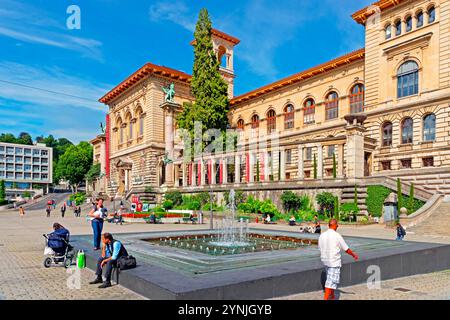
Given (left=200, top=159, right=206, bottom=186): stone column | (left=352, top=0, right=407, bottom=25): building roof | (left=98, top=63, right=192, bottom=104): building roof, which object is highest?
(left=352, top=0, right=407, bottom=25): building roof

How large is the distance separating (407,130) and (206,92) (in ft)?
72.4

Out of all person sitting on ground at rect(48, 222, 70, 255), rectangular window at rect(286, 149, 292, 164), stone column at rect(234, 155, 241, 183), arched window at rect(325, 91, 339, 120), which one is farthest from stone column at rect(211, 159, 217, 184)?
person sitting on ground at rect(48, 222, 70, 255)

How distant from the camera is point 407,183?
27.6m

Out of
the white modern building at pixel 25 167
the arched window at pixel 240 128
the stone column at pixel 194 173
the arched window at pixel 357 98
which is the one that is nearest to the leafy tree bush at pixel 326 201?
the arched window at pixel 357 98

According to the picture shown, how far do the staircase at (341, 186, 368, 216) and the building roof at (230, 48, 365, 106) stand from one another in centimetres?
1774

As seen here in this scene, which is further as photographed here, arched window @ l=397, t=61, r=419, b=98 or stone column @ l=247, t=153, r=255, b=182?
stone column @ l=247, t=153, r=255, b=182

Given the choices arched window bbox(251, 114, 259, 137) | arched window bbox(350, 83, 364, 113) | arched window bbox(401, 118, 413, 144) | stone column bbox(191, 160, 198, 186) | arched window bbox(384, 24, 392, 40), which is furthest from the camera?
arched window bbox(251, 114, 259, 137)

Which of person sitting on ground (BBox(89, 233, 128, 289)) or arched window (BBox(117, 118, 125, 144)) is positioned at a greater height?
arched window (BBox(117, 118, 125, 144))

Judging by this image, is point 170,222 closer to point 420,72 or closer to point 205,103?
point 205,103

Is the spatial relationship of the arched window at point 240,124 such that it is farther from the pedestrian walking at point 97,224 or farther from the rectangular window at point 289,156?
the pedestrian walking at point 97,224

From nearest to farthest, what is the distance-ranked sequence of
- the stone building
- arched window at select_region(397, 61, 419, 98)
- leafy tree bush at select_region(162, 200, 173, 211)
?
the stone building < arched window at select_region(397, 61, 419, 98) < leafy tree bush at select_region(162, 200, 173, 211)

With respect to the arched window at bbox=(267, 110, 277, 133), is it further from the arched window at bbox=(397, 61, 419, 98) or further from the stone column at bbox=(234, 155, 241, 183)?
the arched window at bbox=(397, 61, 419, 98)

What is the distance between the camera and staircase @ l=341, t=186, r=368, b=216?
27.9 metres
